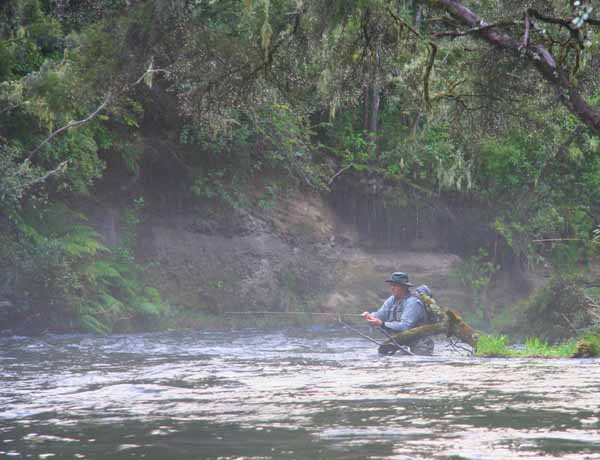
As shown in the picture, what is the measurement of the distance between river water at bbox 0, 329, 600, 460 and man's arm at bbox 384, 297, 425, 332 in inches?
27.3

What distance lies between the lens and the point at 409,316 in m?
15.0

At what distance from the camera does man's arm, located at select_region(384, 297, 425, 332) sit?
49.0ft

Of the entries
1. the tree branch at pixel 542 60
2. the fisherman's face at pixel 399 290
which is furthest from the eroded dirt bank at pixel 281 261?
the tree branch at pixel 542 60

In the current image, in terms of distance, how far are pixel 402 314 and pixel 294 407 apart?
6.91 metres

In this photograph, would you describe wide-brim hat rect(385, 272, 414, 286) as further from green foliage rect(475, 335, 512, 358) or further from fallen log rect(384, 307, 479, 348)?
green foliage rect(475, 335, 512, 358)

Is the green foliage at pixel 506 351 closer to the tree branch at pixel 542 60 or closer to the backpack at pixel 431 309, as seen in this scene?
the backpack at pixel 431 309

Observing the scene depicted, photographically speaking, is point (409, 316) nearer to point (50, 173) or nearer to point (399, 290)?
point (399, 290)

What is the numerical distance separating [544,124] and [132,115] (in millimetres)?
11854

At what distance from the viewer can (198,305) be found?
23375 millimetres

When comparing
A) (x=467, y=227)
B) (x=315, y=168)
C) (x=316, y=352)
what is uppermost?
(x=315, y=168)

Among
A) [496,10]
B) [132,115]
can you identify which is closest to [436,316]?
[496,10]

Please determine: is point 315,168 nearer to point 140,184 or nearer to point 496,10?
point 140,184

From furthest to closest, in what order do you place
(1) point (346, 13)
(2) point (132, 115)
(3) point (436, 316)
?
1. (2) point (132, 115)
2. (3) point (436, 316)
3. (1) point (346, 13)

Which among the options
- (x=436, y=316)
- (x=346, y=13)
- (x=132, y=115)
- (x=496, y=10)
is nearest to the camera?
(x=346, y=13)
